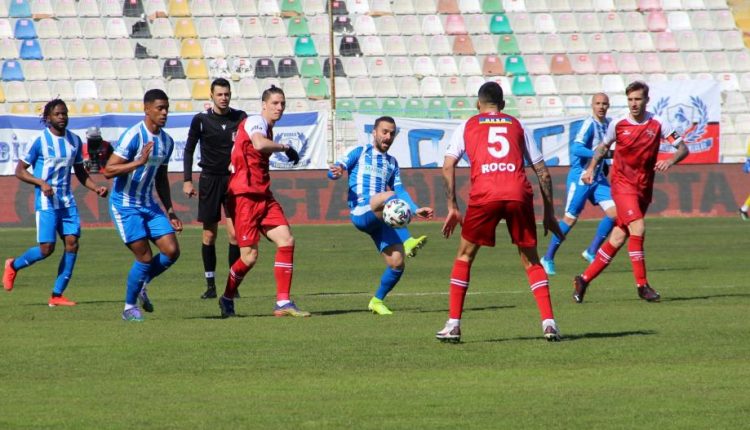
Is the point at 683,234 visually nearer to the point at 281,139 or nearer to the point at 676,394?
the point at 281,139

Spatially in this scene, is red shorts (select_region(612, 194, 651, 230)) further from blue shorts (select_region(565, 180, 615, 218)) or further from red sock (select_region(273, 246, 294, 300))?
red sock (select_region(273, 246, 294, 300))

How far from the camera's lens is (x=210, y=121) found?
14.8m

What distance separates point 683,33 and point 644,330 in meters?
30.3

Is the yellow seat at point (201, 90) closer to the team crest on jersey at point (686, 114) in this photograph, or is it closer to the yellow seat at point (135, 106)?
the yellow seat at point (135, 106)

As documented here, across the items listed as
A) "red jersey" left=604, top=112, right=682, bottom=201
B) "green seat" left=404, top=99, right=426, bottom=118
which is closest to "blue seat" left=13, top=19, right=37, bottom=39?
"green seat" left=404, top=99, right=426, bottom=118

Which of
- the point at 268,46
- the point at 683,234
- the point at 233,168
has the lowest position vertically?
the point at 683,234

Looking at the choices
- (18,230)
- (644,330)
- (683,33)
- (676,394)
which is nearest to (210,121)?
(644,330)

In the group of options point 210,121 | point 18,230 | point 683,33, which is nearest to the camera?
point 210,121

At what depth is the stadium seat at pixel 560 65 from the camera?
37656 mm

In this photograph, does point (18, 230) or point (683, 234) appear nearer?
point (683, 234)

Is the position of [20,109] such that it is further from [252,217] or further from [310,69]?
[252,217]

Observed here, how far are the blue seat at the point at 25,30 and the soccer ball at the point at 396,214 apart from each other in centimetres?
2603

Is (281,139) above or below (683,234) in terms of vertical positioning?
above

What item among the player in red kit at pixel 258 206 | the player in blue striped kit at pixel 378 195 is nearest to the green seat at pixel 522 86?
the player in blue striped kit at pixel 378 195
